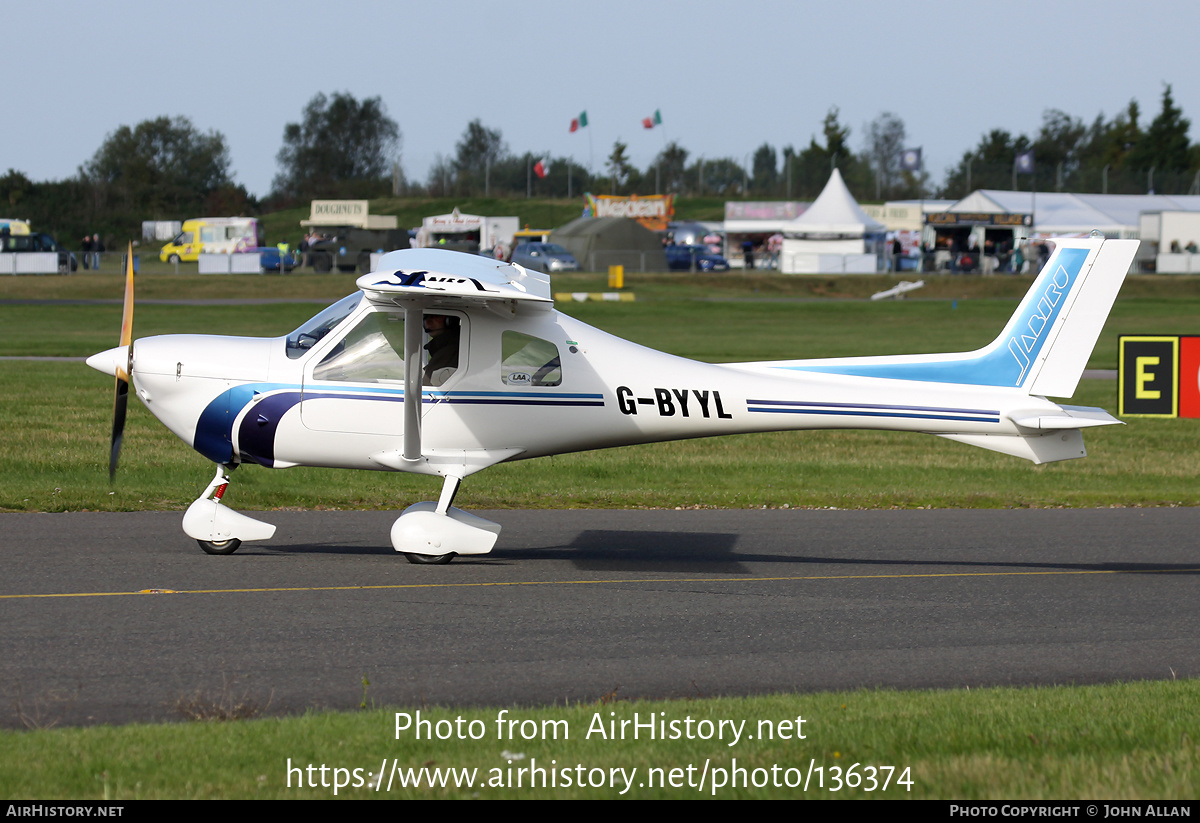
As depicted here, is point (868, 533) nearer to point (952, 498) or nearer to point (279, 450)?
point (952, 498)

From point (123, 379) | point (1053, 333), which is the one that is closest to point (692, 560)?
point (1053, 333)

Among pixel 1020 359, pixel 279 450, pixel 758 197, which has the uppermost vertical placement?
pixel 758 197

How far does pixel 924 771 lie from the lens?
4.92 m

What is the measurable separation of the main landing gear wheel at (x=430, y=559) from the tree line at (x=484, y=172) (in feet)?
320

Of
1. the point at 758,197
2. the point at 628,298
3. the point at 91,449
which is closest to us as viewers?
the point at 91,449

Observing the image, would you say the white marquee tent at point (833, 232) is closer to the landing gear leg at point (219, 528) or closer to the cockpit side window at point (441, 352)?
the cockpit side window at point (441, 352)

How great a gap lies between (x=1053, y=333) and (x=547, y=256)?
5557 cm

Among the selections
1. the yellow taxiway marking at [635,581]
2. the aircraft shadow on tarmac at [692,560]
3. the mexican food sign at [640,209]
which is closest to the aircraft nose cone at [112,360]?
the aircraft shadow on tarmac at [692,560]

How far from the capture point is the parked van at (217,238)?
72.9 m

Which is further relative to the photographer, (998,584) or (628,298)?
(628,298)

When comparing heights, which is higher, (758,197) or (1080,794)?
(758,197)

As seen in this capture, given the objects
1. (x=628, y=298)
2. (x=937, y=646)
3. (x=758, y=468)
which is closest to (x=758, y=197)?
(x=628, y=298)

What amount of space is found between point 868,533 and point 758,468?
4.14m

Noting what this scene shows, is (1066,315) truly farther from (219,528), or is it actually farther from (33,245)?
(33,245)
